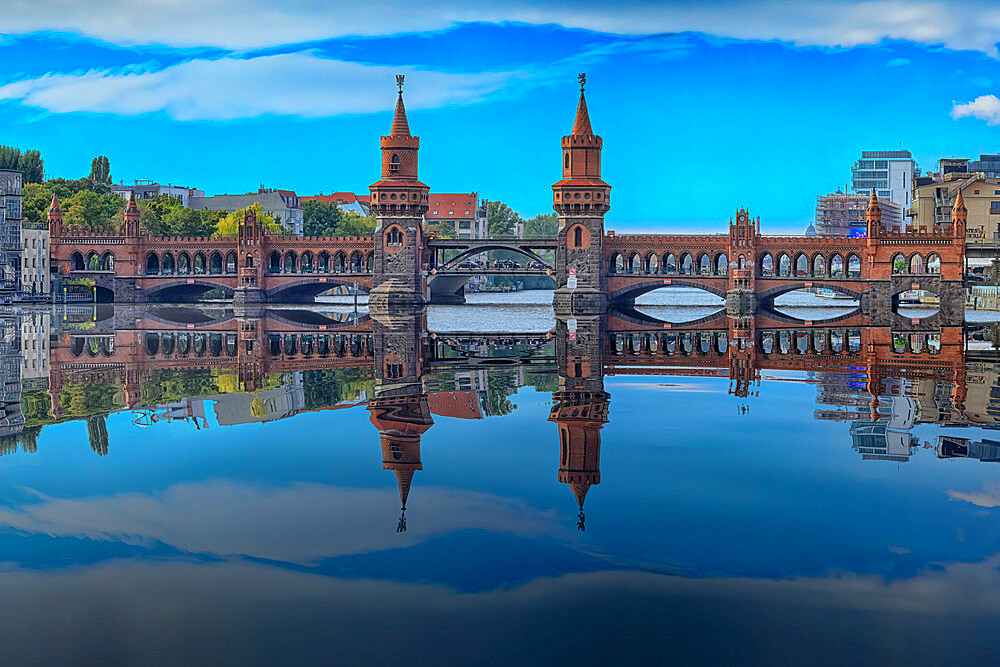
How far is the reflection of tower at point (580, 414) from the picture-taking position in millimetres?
16781

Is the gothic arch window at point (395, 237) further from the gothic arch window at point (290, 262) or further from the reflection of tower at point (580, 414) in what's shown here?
the reflection of tower at point (580, 414)

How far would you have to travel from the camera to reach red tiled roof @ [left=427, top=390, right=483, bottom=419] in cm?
2419

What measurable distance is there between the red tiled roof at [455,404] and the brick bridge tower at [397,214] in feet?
215

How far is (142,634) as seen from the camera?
32.2 ft

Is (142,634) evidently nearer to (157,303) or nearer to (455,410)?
(455,410)

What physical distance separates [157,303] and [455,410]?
8720cm

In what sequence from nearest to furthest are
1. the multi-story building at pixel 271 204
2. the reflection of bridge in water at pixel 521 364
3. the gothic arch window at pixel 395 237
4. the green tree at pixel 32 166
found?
1. the reflection of bridge in water at pixel 521 364
2. the gothic arch window at pixel 395 237
3. the green tree at pixel 32 166
4. the multi-story building at pixel 271 204

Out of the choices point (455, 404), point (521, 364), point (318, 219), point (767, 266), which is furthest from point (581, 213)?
point (455, 404)

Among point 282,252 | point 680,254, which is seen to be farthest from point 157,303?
point 680,254

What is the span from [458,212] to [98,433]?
6494 inches

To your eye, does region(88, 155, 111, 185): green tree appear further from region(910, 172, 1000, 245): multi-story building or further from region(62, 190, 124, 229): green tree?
region(910, 172, 1000, 245): multi-story building

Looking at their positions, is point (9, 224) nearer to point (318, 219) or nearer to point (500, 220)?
point (318, 219)

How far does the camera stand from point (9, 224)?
94000 millimetres

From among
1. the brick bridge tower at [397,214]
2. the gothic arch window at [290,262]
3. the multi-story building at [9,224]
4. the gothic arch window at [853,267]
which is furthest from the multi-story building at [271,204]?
the gothic arch window at [853,267]
